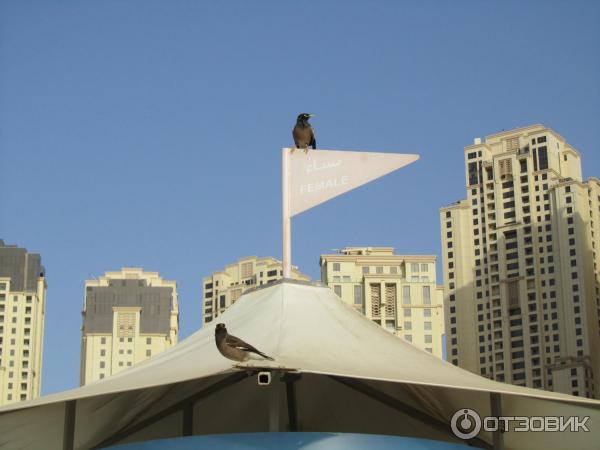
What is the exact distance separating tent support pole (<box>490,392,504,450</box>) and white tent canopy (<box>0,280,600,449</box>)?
12 millimetres

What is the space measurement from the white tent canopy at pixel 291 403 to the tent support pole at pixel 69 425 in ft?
0.06

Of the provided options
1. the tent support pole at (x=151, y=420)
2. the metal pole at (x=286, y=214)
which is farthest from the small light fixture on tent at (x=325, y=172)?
the tent support pole at (x=151, y=420)

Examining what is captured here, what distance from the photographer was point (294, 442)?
13016mm

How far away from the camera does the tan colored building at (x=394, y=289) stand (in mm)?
114125

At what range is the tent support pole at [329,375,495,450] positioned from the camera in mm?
15461

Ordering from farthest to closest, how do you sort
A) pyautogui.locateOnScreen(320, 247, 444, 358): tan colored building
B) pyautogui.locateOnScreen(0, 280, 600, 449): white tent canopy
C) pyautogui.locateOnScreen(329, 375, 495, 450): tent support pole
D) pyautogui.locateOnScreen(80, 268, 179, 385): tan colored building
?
pyautogui.locateOnScreen(80, 268, 179, 385): tan colored building, pyautogui.locateOnScreen(320, 247, 444, 358): tan colored building, pyautogui.locateOnScreen(329, 375, 495, 450): tent support pole, pyautogui.locateOnScreen(0, 280, 600, 449): white tent canopy

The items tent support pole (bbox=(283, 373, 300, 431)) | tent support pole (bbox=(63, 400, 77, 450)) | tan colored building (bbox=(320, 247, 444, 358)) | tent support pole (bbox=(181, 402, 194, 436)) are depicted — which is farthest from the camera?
tan colored building (bbox=(320, 247, 444, 358))

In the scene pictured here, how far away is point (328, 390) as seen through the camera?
1581 centimetres

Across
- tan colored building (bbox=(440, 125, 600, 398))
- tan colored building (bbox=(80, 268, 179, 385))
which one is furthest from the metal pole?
tan colored building (bbox=(80, 268, 179, 385))

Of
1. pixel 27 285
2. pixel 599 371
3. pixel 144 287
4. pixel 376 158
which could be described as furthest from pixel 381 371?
pixel 144 287

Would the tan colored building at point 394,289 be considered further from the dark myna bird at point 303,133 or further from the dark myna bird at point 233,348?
the dark myna bird at point 233,348

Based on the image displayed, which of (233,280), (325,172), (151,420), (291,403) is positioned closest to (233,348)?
(291,403)

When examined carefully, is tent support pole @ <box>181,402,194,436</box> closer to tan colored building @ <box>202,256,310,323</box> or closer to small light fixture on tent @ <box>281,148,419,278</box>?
small light fixture on tent @ <box>281,148,419,278</box>

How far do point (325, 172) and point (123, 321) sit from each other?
464ft
